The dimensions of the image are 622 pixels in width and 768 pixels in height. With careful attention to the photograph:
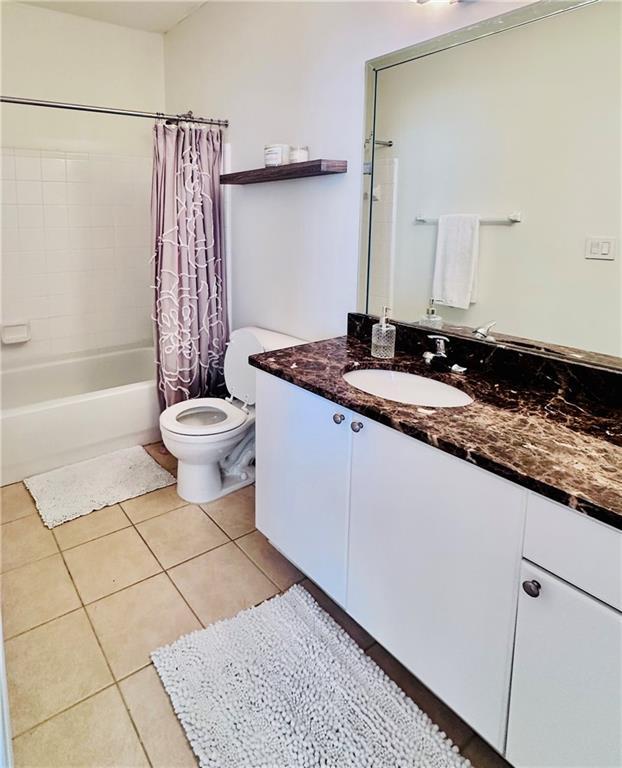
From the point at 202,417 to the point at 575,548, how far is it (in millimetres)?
1979

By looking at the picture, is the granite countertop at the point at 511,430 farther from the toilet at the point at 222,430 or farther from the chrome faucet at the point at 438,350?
the toilet at the point at 222,430

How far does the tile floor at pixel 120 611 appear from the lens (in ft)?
4.46

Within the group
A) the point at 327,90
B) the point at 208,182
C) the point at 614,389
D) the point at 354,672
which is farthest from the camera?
the point at 208,182

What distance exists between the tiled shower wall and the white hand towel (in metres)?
2.29

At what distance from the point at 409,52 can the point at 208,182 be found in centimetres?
122

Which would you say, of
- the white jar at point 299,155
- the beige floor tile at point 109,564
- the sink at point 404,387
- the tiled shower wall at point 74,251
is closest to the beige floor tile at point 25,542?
the beige floor tile at point 109,564

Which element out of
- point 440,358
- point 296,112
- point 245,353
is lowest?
point 245,353

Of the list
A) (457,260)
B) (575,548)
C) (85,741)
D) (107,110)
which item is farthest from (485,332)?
(107,110)


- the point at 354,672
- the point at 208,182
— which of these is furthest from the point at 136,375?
the point at 354,672

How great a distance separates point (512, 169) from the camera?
1553mm

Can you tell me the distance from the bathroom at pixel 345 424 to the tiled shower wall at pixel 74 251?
4 centimetres

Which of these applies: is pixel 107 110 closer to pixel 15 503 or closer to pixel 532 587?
pixel 15 503

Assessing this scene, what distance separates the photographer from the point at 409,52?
1777mm

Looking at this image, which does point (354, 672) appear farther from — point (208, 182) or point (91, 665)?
point (208, 182)
